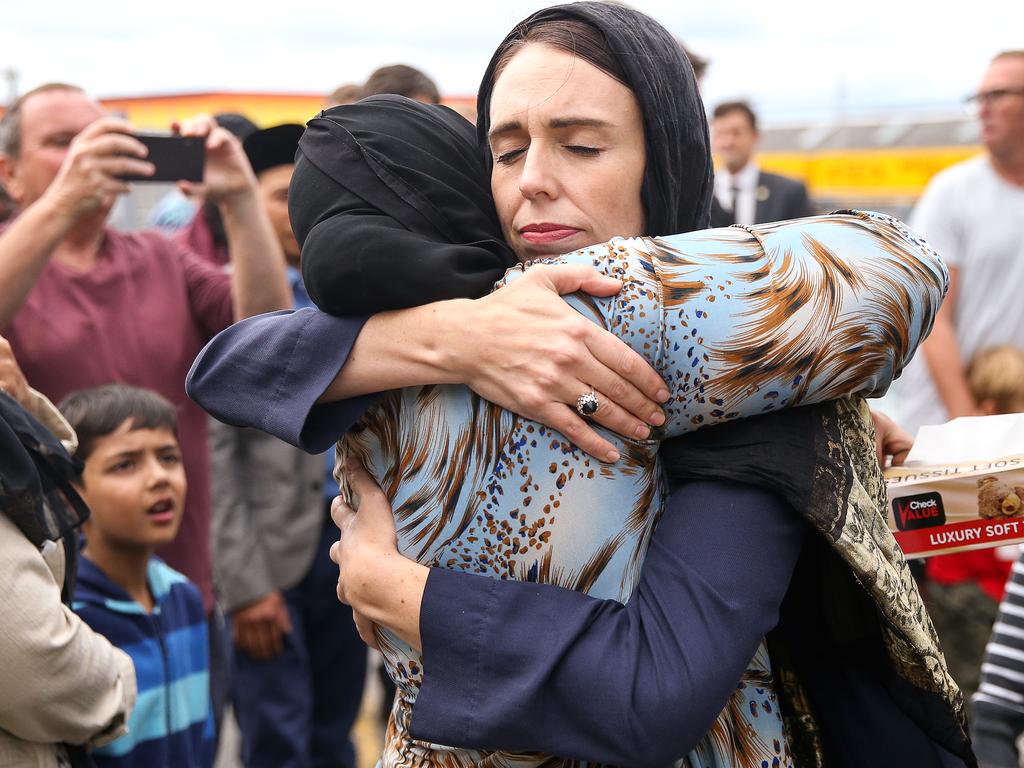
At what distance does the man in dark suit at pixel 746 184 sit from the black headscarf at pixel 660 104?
12.3ft

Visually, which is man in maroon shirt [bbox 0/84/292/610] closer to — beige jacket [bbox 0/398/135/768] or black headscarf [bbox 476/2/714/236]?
beige jacket [bbox 0/398/135/768]

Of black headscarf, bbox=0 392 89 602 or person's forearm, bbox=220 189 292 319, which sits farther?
person's forearm, bbox=220 189 292 319

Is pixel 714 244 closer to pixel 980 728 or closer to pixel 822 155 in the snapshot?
pixel 980 728

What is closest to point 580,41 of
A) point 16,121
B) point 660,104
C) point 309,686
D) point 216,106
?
point 660,104

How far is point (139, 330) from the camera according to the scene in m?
3.29

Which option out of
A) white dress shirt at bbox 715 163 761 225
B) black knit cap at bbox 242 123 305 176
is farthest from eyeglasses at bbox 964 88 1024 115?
black knit cap at bbox 242 123 305 176

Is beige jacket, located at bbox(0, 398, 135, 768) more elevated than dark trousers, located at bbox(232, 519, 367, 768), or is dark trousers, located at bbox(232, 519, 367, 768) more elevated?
beige jacket, located at bbox(0, 398, 135, 768)

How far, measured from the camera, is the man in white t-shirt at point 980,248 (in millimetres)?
4246

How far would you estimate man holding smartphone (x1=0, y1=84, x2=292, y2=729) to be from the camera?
3.03 m

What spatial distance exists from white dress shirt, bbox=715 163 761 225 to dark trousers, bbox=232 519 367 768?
269 cm

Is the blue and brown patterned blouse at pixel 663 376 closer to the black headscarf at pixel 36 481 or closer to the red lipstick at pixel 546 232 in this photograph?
the red lipstick at pixel 546 232

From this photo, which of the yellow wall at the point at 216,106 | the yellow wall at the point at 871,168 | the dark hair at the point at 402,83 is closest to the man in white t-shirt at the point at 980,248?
the dark hair at the point at 402,83

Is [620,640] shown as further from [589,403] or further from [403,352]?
[403,352]

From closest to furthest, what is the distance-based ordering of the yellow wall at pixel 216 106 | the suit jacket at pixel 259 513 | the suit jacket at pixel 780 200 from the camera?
the suit jacket at pixel 259 513 < the suit jacket at pixel 780 200 < the yellow wall at pixel 216 106
